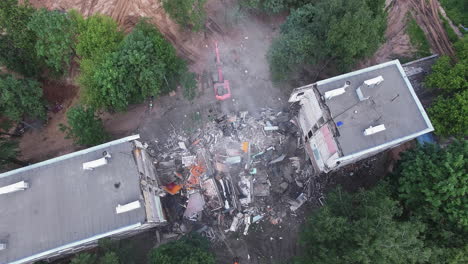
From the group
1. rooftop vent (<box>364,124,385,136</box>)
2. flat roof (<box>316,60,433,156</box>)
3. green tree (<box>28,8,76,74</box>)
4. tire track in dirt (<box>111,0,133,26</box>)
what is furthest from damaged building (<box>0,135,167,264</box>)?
tire track in dirt (<box>111,0,133,26</box>)

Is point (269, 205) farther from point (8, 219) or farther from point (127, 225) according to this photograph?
point (8, 219)

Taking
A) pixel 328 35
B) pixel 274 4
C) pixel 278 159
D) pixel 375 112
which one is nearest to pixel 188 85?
pixel 278 159

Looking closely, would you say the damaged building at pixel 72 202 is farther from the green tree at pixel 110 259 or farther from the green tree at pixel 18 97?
the green tree at pixel 18 97

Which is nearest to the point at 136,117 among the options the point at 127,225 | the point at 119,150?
the point at 119,150

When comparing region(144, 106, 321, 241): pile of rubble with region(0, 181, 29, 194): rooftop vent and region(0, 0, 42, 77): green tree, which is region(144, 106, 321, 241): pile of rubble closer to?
region(0, 181, 29, 194): rooftop vent

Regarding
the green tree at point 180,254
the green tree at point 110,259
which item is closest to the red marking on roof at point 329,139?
the green tree at point 180,254

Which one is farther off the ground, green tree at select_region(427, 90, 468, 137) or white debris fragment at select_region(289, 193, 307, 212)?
green tree at select_region(427, 90, 468, 137)

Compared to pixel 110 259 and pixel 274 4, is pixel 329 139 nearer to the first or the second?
pixel 274 4
